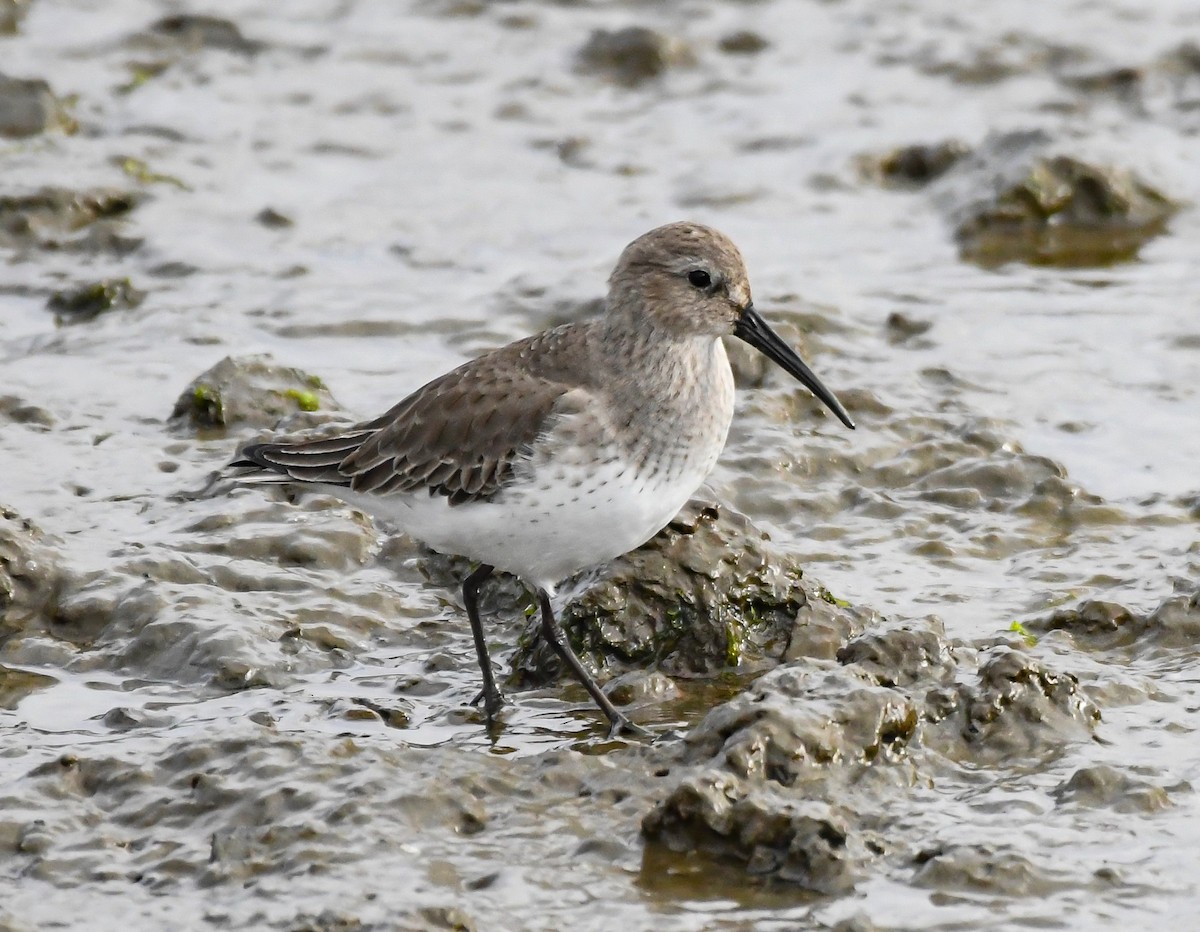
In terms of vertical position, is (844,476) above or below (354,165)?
below

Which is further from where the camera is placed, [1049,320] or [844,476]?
[1049,320]

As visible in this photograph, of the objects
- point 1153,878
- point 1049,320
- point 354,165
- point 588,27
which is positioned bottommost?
point 1153,878

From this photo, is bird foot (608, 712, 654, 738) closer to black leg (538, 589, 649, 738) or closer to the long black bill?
black leg (538, 589, 649, 738)

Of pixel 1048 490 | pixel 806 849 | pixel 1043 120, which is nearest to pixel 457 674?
pixel 806 849

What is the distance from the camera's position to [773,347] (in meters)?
7.15

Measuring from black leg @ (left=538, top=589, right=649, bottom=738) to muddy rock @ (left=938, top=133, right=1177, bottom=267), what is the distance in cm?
575

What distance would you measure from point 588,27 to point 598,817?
10233 millimetres

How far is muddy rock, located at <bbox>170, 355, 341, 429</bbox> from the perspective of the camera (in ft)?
28.9

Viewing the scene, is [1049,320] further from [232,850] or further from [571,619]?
[232,850]

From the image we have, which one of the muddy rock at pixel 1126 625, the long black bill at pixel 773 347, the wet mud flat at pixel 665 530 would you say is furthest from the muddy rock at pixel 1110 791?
the long black bill at pixel 773 347

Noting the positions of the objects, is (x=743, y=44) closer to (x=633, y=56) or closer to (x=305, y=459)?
(x=633, y=56)

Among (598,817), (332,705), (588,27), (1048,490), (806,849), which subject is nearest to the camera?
(806,849)

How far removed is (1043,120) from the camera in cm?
1302

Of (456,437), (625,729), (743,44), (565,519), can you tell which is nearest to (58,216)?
(456,437)
